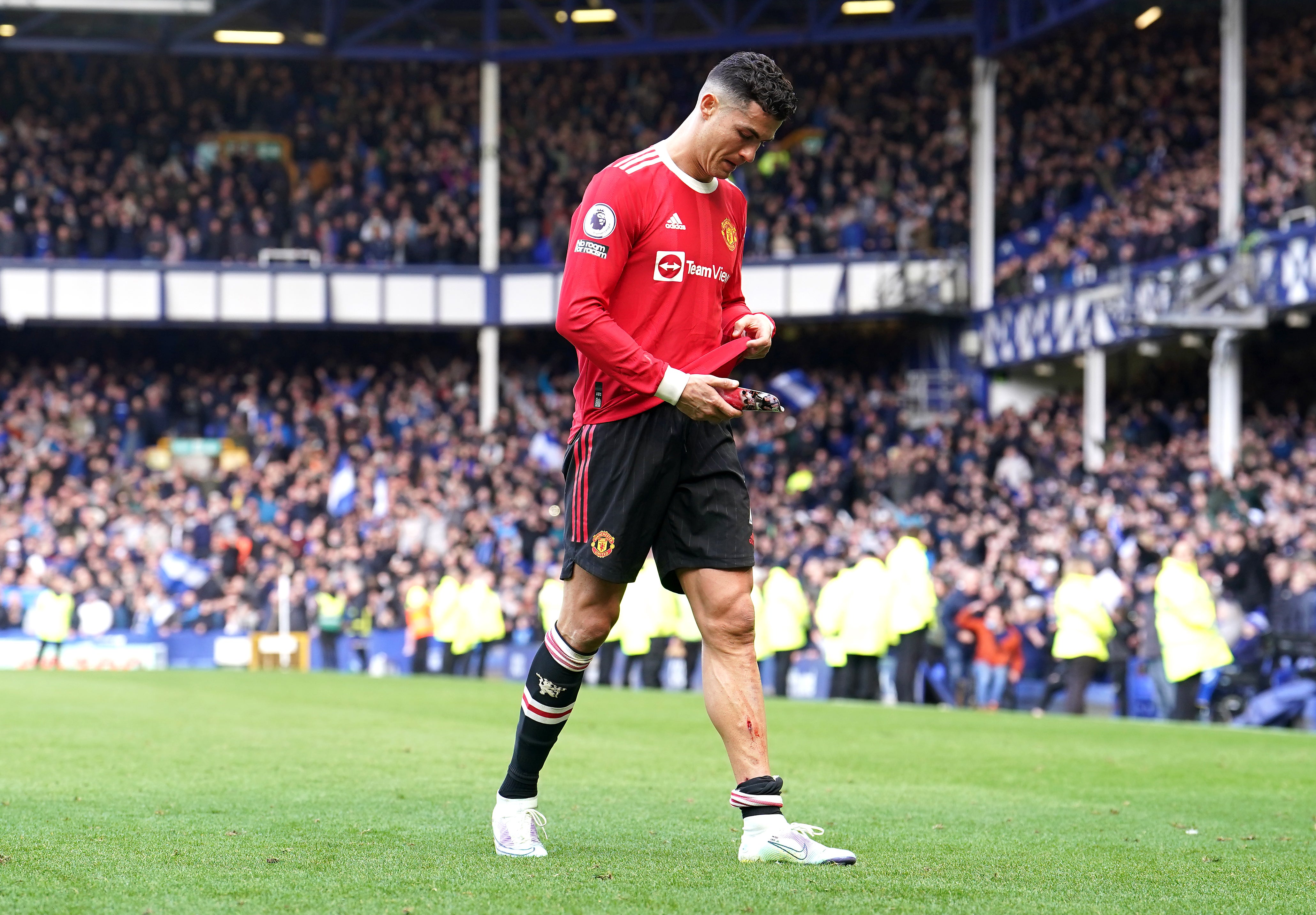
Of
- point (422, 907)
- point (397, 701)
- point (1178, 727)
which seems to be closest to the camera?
point (422, 907)

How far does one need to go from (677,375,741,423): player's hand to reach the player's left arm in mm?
293

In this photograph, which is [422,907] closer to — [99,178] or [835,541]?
[835,541]

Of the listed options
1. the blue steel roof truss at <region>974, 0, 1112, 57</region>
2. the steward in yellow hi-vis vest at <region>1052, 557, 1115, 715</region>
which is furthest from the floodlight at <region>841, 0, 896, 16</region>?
the steward in yellow hi-vis vest at <region>1052, 557, 1115, 715</region>

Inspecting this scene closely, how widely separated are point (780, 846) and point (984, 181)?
94.3 feet

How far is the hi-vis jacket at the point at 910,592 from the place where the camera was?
18.7 m

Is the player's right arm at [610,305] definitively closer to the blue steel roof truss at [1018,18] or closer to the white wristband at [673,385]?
the white wristband at [673,385]

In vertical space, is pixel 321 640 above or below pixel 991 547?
below

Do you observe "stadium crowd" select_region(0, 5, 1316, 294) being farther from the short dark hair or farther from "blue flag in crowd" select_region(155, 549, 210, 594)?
the short dark hair

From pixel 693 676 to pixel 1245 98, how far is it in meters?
13.3

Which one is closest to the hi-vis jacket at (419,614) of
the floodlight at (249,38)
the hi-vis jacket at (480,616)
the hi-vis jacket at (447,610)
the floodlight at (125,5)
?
the hi-vis jacket at (447,610)

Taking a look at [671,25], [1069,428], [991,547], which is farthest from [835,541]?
[671,25]

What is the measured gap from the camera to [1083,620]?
1741 cm

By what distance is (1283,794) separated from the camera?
27.2 ft

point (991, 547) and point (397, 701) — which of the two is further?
point (991, 547)
